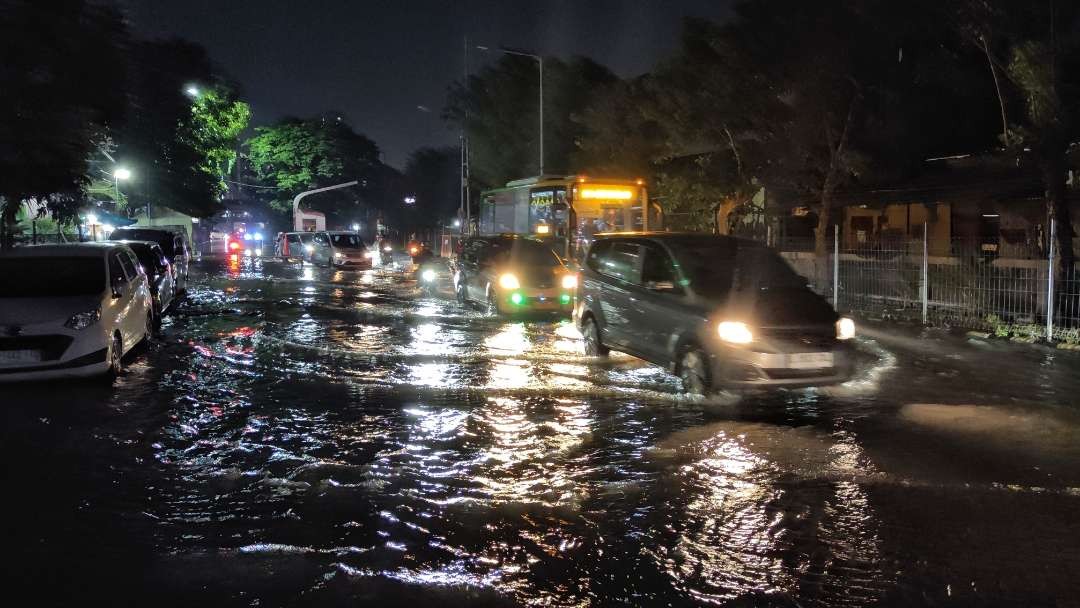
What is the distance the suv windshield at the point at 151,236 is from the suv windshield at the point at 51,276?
9.56 meters

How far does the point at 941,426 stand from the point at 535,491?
4.45 meters

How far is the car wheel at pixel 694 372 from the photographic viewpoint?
9.59 meters

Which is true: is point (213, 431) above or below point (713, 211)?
below

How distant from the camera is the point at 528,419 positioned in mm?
8711

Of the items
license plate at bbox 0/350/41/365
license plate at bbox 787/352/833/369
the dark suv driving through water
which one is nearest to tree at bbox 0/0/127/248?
license plate at bbox 0/350/41/365

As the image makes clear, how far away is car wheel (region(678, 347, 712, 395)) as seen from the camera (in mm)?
9586

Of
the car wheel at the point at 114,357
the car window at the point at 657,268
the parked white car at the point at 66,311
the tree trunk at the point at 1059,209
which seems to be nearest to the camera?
the parked white car at the point at 66,311

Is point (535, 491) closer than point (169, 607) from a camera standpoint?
No

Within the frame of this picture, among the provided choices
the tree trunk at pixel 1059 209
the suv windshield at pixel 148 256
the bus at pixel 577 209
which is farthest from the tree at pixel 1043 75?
the suv windshield at pixel 148 256

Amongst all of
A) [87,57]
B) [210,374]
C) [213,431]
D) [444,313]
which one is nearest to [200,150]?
[87,57]

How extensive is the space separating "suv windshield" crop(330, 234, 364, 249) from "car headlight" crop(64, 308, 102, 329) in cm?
2874

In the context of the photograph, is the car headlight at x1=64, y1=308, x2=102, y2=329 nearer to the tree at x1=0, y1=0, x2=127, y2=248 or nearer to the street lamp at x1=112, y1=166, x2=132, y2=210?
the tree at x1=0, y1=0, x2=127, y2=248

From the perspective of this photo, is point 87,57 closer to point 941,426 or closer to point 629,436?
point 629,436

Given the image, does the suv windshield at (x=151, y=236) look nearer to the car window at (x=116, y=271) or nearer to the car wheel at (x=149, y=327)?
the car wheel at (x=149, y=327)
